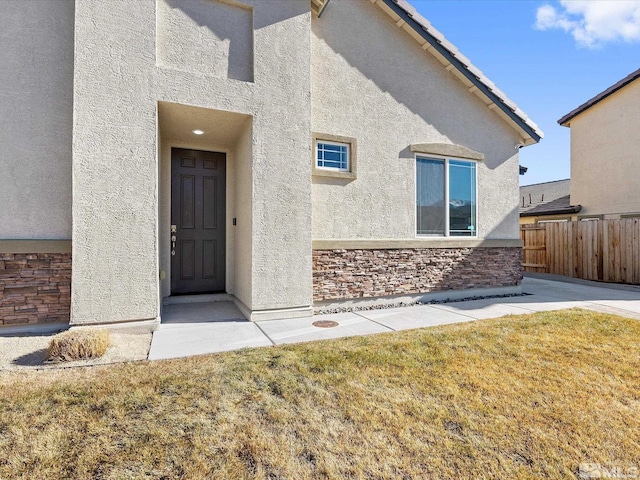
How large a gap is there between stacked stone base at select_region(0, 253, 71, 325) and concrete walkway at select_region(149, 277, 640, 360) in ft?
5.06

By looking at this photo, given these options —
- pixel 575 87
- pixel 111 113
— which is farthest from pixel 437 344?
pixel 575 87

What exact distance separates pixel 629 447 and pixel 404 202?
552cm

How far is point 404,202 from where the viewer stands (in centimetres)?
→ 747

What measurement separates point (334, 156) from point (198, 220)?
316 cm

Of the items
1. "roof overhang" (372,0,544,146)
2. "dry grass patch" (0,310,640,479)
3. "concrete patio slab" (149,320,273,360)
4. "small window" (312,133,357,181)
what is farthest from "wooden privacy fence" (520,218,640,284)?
"concrete patio slab" (149,320,273,360)

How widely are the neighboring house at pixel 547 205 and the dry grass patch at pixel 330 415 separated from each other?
47.9 feet

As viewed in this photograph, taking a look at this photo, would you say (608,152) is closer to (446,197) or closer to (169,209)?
(446,197)

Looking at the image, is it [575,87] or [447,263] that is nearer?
[447,263]

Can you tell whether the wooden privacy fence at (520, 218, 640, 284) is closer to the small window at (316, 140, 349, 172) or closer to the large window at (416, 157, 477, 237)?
the large window at (416, 157, 477, 237)

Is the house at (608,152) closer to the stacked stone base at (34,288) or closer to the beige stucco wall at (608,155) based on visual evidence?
the beige stucco wall at (608,155)

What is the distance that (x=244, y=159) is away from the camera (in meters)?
6.17

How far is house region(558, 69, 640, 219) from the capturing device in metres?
14.1

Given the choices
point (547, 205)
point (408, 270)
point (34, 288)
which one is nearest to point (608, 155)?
point (547, 205)

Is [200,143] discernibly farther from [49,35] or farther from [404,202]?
[404,202]
